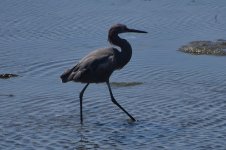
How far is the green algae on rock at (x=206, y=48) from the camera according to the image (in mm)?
16891

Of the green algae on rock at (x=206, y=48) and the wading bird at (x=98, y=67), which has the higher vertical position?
the wading bird at (x=98, y=67)

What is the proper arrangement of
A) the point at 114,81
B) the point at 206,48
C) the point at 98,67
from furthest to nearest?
A: the point at 206,48 → the point at 114,81 → the point at 98,67

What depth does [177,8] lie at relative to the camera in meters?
22.2

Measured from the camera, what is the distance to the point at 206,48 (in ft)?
56.0

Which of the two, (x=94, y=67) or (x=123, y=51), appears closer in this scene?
(x=94, y=67)

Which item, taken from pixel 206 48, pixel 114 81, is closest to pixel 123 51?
pixel 114 81

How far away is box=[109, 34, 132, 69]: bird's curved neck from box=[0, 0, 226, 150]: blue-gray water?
0.80m

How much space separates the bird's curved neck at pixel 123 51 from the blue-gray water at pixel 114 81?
2.62 ft

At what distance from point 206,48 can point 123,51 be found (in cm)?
519

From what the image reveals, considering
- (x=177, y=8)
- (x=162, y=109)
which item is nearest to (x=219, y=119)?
(x=162, y=109)

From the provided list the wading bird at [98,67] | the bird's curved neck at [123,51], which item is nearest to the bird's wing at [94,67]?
the wading bird at [98,67]

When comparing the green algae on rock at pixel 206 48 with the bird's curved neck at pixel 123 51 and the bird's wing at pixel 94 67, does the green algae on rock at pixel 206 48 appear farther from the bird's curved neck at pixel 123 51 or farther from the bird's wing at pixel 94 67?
the bird's wing at pixel 94 67

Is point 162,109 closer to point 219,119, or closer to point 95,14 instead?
point 219,119

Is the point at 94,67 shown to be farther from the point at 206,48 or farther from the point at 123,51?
the point at 206,48
